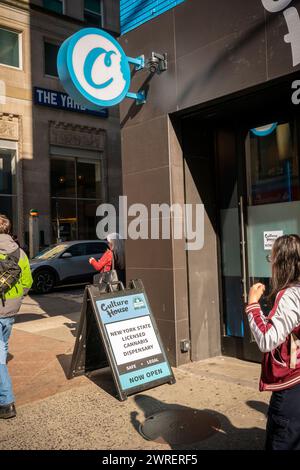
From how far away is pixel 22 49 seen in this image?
790 inches

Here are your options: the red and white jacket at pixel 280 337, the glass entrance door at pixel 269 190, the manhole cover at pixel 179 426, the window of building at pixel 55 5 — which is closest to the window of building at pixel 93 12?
the window of building at pixel 55 5

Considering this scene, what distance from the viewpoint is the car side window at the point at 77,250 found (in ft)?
50.6

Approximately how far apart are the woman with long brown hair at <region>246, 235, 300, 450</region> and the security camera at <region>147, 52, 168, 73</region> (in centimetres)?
386

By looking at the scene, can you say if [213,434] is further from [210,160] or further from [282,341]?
[210,160]

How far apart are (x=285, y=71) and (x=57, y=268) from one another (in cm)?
1145

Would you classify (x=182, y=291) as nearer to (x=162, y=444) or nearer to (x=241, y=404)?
(x=241, y=404)

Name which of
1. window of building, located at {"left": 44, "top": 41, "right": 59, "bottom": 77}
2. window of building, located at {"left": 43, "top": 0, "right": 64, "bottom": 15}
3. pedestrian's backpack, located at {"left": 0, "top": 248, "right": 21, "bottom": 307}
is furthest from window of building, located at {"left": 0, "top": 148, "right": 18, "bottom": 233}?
pedestrian's backpack, located at {"left": 0, "top": 248, "right": 21, "bottom": 307}

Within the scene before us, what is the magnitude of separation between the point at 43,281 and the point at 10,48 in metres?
11.4

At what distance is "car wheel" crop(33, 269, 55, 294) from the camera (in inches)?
560

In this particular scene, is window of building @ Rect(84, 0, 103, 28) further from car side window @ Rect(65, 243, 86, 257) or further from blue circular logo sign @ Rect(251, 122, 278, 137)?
blue circular logo sign @ Rect(251, 122, 278, 137)

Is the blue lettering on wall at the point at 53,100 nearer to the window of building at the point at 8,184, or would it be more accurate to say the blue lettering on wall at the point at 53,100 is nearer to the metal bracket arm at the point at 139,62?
the window of building at the point at 8,184

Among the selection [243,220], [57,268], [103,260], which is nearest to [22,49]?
[57,268]

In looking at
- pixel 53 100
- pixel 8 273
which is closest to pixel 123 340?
pixel 8 273

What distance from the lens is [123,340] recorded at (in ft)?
16.3
